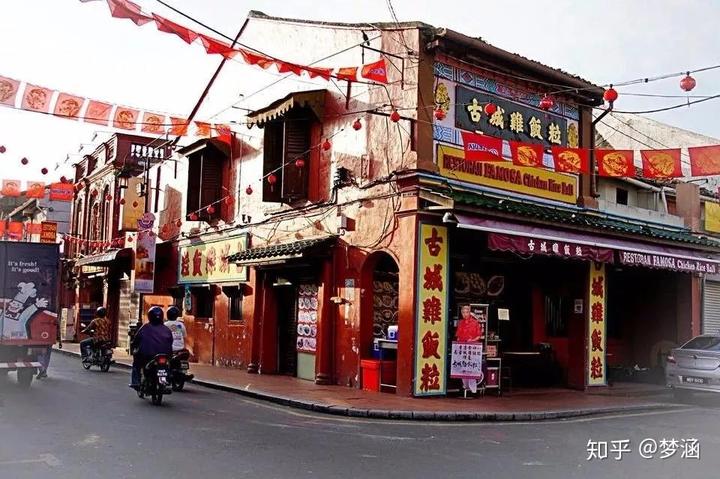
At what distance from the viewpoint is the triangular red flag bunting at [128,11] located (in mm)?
9414

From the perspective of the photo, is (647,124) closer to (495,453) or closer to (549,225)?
(549,225)

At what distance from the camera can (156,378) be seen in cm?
1237

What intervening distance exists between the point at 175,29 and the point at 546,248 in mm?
8517

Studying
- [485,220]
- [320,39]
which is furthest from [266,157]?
[485,220]

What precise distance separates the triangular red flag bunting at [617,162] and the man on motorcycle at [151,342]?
388 inches

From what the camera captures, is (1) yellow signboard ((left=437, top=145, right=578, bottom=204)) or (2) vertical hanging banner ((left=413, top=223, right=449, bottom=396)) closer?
(2) vertical hanging banner ((left=413, top=223, right=449, bottom=396))

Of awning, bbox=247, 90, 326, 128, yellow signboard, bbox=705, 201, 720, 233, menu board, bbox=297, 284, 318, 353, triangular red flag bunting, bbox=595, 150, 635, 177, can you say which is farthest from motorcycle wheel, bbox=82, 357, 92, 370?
yellow signboard, bbox=705, 201, 720, 233

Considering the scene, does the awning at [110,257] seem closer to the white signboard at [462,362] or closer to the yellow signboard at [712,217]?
the white signboard at [462,362]

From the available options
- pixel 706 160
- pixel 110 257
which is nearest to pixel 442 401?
pixel 706 160

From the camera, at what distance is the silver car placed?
49.8 ft

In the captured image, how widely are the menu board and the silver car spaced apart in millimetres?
8278

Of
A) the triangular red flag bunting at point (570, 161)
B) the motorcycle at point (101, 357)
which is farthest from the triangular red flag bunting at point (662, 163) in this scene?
the motorcycle at point (101, 357)

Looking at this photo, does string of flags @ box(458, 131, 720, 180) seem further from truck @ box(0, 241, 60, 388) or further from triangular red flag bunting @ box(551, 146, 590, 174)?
truck @ box(0, 241, 60, 388)

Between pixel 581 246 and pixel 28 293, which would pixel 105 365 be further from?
pixel 581 246
